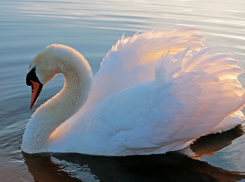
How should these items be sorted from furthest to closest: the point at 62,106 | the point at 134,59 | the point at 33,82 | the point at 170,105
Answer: the point at 134,59, the point at 62,106, the point at 33,82, the point at 170,105

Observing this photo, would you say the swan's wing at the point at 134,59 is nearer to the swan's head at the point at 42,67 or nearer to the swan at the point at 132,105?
the swan at the point at 132,105

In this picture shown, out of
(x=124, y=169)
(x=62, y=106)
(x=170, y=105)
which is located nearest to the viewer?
(x=170, y=105)

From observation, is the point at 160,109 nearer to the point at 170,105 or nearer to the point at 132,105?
the point at 170,105

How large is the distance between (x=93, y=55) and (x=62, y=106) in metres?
4.28

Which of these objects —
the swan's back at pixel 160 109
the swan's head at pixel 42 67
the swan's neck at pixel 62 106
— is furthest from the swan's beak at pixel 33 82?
the swan's back at pixel 160 109

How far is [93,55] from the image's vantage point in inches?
363

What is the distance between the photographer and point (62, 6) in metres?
16.1

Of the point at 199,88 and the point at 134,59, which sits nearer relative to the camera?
the point at 199,88

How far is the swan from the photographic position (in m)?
4.64

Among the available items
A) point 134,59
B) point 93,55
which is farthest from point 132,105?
point 93,55

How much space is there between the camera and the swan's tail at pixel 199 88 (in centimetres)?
467

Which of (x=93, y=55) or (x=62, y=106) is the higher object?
(x=93, y=55)

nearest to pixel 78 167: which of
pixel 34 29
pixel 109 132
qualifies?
pixel 109 132

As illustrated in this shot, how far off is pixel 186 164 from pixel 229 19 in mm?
10650
